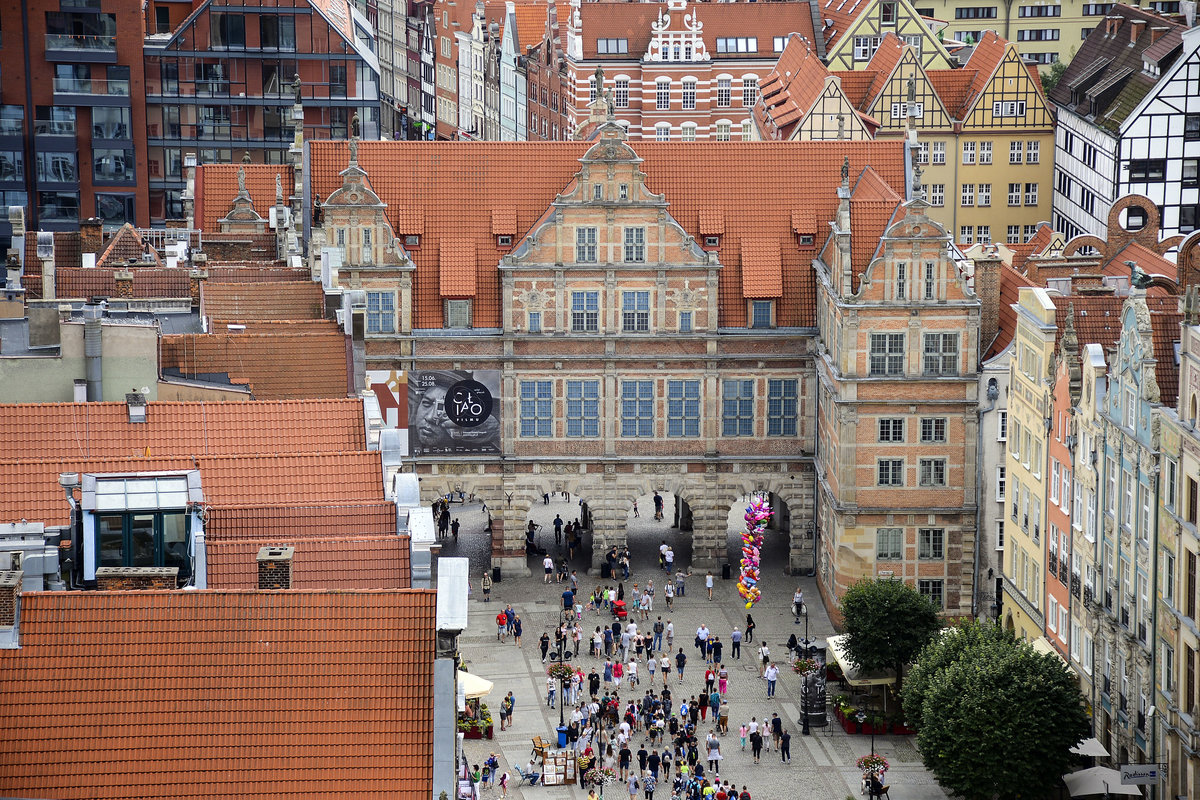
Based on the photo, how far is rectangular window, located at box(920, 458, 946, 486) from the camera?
318 feet

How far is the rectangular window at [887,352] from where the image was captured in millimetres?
96375

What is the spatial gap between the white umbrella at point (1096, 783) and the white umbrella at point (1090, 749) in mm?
723

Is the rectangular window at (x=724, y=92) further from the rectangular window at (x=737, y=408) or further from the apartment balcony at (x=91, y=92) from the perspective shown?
the rectangular window at (x=737, y=408)

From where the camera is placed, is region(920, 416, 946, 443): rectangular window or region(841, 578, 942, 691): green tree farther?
region(920, 416, 946, 443): rectangular window

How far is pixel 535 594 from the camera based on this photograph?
101 meters

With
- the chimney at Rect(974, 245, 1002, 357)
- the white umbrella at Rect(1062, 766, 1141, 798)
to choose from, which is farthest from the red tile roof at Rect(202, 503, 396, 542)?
the chimney at Rect(974, 245, 1002, 357)

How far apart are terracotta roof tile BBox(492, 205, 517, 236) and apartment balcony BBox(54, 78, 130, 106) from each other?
38.1 metres

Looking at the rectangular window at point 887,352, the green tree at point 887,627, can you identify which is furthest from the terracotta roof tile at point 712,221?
the green tree at point 887,627

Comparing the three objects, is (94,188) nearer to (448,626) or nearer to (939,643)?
(939,643)

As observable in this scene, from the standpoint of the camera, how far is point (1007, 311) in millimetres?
98000

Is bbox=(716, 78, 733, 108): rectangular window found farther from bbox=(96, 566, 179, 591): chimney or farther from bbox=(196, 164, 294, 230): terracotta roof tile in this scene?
bbox=(96, 566, 179, 591): chimney

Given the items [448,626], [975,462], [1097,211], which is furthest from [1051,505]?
[1097,211]

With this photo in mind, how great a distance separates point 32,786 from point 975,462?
60.5 m

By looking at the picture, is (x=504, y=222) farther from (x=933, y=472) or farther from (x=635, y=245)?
(x=933, y=472)
